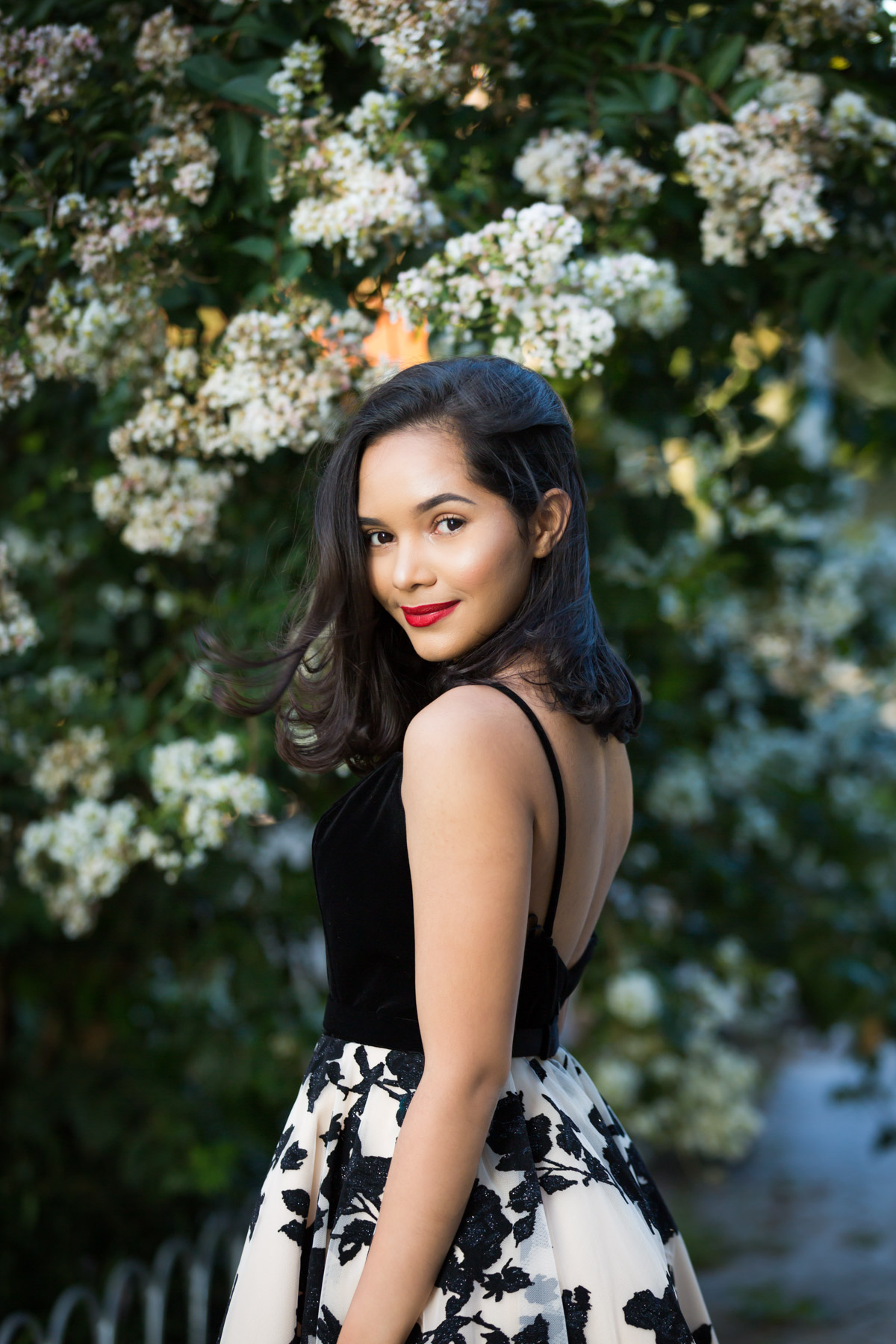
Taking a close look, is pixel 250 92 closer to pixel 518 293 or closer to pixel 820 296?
pixel 518 293

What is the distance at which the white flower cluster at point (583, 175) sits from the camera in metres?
1.73

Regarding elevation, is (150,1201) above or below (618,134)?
below

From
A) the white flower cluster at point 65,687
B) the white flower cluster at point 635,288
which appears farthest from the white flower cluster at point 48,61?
the white flower cluster at point 65,687

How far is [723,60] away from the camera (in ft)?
5.68

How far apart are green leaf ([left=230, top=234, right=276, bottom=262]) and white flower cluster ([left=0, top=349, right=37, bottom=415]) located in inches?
14.2

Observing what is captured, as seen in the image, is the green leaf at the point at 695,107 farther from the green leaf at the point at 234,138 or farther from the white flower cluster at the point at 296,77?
the green leaf at the point at 234,138

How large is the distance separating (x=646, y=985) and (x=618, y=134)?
7.03 feet

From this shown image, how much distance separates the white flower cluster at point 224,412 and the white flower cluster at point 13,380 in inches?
6.4

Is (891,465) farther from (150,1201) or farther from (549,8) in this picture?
(150,1201)

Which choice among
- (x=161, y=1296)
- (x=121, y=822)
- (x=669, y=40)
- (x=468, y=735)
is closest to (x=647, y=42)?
(x=669, y=40)

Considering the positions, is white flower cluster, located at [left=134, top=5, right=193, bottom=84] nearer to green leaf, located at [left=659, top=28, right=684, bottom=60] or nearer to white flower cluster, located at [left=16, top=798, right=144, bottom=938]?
green leaf, located at [left=659, top=28, right=684, bottom=60]

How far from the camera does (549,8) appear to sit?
1.80 m

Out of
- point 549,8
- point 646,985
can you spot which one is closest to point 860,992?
point 646,985

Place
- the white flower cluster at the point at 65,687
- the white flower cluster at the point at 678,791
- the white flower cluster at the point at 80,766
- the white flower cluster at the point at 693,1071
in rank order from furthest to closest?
the white flower cluster at the point at 693,1071
the white flower cluster at the point at 678,791
the white flower cluster at the point at 65,687
the white flower cluster at the point at 80,766
